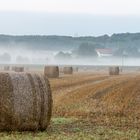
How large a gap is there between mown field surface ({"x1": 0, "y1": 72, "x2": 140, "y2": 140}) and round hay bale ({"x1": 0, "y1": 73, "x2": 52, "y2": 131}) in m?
0.29

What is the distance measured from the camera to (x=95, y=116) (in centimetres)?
1998

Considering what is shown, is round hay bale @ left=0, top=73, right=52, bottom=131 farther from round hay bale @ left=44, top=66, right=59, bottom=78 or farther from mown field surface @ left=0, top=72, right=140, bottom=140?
round hay bale @ left=44, top=66, right=59, bottom=78

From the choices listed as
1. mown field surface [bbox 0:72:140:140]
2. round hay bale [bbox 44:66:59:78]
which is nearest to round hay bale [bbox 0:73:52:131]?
mown field surface [bbox 0:72:140:140]

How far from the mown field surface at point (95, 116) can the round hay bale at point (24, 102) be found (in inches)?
11.3

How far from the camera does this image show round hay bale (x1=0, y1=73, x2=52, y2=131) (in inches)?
582

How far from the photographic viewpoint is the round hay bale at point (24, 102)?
48.5ft

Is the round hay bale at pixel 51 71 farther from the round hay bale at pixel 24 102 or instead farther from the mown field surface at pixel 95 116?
the round hay bale at pixel 24 102

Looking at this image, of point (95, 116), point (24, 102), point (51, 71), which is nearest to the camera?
point (24, 102)

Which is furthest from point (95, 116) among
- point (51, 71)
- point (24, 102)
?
point (51, 71)

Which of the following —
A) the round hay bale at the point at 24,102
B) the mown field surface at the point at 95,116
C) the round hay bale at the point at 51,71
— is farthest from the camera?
the round hay bale at the point at 51,71

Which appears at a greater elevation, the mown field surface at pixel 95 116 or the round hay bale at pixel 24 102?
the round hay bale at pixel 24 102

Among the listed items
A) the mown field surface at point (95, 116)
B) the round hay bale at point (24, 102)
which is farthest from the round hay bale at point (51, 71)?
the round hay bale at point (24, 102)

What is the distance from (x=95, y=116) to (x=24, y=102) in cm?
543

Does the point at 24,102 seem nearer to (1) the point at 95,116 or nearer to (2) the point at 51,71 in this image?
(1) the point at 95,116
